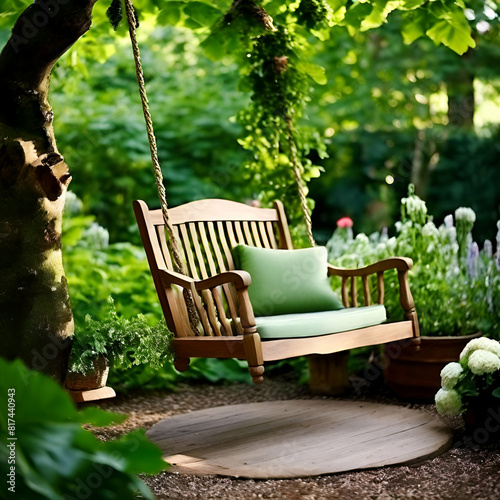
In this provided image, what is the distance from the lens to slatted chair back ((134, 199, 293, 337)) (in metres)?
3.20

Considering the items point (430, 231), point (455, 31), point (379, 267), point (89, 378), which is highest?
point (455, 31)

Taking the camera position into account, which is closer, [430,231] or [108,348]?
[108,348]

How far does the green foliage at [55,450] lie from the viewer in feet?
4.04

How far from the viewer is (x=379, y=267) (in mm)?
3660

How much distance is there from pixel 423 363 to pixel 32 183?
2.28m

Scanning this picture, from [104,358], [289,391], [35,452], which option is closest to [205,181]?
[289,391]

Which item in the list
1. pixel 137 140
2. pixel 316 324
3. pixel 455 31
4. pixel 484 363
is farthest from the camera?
pixel 137 140

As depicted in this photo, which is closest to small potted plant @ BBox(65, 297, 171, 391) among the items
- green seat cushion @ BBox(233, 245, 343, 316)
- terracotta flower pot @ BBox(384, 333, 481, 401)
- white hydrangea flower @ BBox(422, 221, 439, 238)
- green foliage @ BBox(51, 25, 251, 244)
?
green seat cushion @ BBox(233, 245, 343, 316)

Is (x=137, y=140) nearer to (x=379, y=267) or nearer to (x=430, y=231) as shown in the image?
(x=430, y=231)

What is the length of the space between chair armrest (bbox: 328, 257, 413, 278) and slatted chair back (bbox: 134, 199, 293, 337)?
0.36 m

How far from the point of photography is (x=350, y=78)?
27.1 ft

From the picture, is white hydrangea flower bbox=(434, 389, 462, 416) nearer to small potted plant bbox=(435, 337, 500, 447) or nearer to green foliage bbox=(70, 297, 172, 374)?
small potted plant bbox=(435, 337, 500, 447)

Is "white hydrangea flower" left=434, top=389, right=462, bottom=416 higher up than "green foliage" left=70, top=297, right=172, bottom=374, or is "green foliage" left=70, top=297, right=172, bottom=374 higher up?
"green foliage" left=70, top=297, right=172, bottom=374

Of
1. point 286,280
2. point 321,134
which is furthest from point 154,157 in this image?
point 321,134
